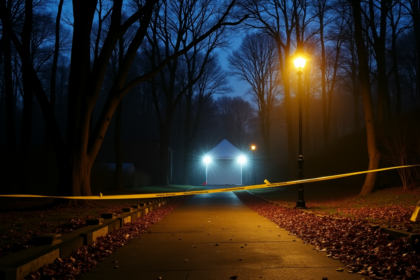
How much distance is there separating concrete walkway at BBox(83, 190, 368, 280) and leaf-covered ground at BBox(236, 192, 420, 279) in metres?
0.25

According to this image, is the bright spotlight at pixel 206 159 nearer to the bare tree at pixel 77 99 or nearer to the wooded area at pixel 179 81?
the wooded area at pixel 179 81

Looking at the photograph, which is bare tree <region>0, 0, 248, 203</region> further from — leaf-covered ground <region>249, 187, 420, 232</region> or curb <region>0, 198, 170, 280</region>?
leaf-covered ground <region>249, 187, 420, 232</region>

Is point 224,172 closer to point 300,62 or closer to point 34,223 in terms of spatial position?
point 300,62

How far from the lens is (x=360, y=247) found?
7414 millimetres

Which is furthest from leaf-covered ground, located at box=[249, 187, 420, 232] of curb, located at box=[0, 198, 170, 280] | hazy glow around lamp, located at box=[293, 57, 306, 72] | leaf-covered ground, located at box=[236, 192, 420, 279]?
curb, located at box=[0, 198, 170, 280]

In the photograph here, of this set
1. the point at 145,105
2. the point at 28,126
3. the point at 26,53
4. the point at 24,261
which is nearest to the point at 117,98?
the point at 26,53

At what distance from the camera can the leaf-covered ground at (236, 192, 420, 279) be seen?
5741 millimetres

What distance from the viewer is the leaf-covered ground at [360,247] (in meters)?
5.74

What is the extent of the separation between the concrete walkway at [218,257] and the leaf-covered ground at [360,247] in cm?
25

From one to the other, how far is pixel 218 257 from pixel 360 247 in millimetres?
2519

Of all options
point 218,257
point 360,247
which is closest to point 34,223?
point 218,257

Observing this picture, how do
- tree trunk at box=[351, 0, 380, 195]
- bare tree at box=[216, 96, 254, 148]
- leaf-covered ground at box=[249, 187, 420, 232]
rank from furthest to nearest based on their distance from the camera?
bare tree at box=[216, 96, 254, 148], tree trunk at box=[351, 0, 380, 195], leaf-covered ground at box=[249, 187, 420, 232]

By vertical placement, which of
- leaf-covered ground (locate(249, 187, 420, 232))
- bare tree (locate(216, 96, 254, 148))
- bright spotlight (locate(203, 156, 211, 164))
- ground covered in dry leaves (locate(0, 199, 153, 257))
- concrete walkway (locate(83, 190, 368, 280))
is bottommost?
concrete walkway (locate(83, 190, 368, 280))

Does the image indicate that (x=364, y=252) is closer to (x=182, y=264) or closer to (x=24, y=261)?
(x=182, y=264)
